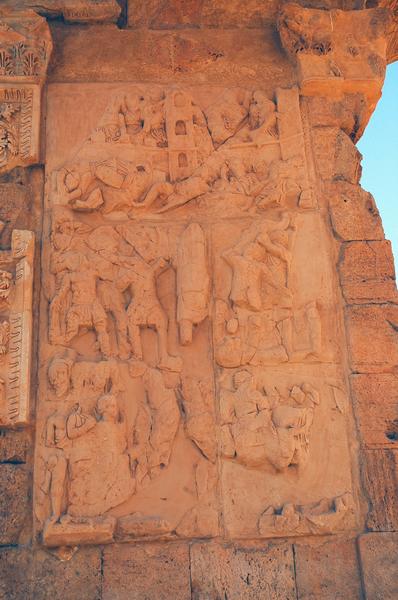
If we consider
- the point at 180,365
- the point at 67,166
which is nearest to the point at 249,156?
the point at 67,166

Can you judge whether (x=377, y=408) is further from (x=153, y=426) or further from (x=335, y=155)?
(x=335, y=155)

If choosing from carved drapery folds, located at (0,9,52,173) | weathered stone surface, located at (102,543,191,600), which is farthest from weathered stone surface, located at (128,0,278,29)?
weathered stone surface, located at (102,543,191,600)

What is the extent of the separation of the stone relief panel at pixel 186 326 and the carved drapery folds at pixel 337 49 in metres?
0.34

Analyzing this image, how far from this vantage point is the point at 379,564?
522cm

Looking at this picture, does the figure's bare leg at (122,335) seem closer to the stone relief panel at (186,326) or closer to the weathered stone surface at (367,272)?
the stone relief panel at (186,326)

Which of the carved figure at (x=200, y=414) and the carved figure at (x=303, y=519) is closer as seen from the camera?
the carved figure at (x=303, y=519)

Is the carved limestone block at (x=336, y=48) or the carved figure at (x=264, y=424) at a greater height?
the carved limestone block at (x=336, y=48)

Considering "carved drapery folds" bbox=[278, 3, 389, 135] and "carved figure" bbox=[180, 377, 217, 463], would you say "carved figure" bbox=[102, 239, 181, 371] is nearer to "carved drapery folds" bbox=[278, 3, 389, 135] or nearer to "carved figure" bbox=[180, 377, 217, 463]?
"carved figure" bbox=[180, 377, 217, 463]

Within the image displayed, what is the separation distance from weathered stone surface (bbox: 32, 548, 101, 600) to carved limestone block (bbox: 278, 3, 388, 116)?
190 inches

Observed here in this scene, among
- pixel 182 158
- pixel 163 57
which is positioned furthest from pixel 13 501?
pixel 163 57

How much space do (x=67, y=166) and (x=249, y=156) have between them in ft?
5.73

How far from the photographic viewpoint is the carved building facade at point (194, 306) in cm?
527

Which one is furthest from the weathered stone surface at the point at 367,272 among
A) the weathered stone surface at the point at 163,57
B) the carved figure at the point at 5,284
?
the carved figure at the point at 5,284

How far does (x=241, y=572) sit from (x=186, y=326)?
6.62 feet
